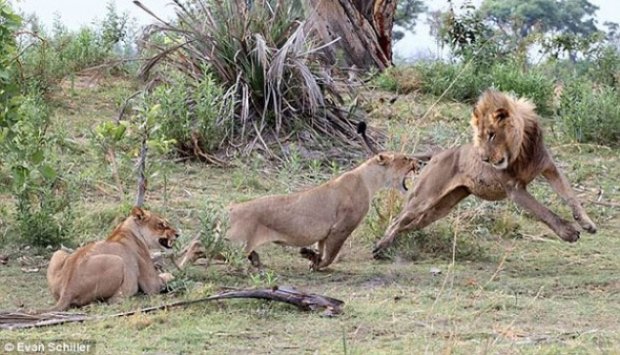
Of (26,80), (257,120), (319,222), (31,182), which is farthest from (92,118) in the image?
(319,222)

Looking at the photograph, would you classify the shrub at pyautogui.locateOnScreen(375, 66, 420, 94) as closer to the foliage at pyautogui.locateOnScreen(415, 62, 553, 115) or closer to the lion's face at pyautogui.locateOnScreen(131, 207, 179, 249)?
the foliage at pyautogui.locateOnScreen(415, 62, 553, 115)

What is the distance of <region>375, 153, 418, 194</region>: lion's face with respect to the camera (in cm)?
909

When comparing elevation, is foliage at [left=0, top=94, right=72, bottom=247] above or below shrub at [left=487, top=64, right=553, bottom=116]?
below

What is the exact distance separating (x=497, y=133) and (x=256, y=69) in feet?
12.4

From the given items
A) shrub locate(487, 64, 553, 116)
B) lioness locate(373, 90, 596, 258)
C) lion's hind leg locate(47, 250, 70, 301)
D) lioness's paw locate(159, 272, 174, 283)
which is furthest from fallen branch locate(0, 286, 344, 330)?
shrub locate(487, 64, 553, 116)

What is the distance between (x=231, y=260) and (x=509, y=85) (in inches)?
299

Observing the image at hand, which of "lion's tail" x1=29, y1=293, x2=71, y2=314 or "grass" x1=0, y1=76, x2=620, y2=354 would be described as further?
"lion's tail" x1=29, y1=293, x2=71, y2=314

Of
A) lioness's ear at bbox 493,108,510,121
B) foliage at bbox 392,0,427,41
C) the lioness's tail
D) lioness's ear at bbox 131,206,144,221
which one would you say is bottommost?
lioness's ear at bbox 131,206,144,221

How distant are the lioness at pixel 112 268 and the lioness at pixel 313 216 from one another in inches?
31.0

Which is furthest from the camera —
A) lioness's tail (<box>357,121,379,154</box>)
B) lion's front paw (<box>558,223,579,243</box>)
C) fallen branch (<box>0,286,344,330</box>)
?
lioness's tail (<box>357,121,379,154</box>)

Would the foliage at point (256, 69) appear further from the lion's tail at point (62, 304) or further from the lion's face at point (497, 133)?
the lion's tail at point (62, 304)

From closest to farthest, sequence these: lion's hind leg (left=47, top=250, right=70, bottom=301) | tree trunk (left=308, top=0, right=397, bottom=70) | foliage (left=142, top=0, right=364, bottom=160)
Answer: lion's hind leg (left=47, top=250, right=70, bottom=301) → foliage (left=142, top=0, right=364, bottom=160) → tree trunk (left=308, top=0, right=397, bottom=70)

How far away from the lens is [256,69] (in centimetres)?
1215

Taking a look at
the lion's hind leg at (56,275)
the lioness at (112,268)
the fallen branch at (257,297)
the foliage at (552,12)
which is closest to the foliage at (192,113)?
the lioness at (112,268)
